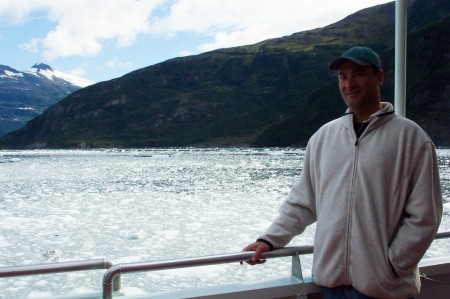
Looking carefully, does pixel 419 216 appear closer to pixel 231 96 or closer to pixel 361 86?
pixel 361 86

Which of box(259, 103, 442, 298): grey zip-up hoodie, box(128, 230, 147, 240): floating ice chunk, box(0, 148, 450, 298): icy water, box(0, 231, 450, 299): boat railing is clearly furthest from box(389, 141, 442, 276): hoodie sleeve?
box(128, 230, 147, 240): floating ice chunk

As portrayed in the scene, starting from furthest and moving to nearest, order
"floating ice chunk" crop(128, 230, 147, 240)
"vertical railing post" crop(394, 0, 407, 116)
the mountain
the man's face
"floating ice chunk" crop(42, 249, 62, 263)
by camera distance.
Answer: the mountain → "floating ice chunk" crop(128, 230, 147, 240) → "floating ice chunk" crop(42, 249, 62, 263) → "vertical railing post" crop(394, 0, 407, 116) → the man's face

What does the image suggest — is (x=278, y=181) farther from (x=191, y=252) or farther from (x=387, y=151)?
(x=387, y=151)

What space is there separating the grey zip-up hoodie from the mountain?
268ft

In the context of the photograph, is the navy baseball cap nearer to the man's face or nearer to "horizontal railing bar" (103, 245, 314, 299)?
the man's face

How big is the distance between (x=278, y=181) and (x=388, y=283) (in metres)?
22.9

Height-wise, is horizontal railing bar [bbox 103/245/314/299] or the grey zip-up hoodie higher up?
the grey zip-up hoodie

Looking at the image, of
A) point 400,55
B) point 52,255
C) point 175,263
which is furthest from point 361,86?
point 52,255

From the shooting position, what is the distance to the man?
1.32m

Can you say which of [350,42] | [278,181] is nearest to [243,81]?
[350,42]

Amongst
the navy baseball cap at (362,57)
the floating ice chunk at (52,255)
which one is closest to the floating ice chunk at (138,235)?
the floating ice chunk at (52,255)

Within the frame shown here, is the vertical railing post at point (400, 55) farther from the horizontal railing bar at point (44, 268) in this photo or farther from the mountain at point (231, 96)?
the mountain at point (231, 96)

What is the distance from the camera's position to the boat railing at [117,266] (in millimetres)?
1396

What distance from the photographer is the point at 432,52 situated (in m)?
78.4
